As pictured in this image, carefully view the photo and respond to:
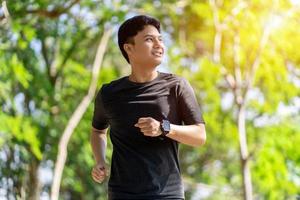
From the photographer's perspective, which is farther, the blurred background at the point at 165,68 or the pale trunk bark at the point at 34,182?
the pale trunk bark at the point at 34,182

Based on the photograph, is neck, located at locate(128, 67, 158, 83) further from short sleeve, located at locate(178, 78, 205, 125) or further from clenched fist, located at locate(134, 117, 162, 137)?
clenched fist, located at locate(134, 117, 162, 137)

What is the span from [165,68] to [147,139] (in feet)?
40.4

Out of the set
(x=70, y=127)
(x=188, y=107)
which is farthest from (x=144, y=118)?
(x=70, y=127)

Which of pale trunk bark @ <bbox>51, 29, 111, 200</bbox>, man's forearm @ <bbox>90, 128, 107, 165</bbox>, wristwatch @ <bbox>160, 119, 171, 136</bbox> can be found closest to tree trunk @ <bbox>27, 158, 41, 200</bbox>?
pale trunk bark @ <bbox>51, 29, 111, 200</bbox>

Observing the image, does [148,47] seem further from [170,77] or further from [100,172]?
[100,172]

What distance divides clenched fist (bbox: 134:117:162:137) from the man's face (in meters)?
0.36

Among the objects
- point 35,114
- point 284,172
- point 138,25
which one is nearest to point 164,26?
point 35,114

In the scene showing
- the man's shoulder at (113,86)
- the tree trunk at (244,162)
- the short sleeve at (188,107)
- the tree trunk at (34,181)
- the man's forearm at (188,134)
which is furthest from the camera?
the tree trunk at (34,181)

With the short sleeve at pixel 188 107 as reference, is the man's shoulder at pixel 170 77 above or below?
above

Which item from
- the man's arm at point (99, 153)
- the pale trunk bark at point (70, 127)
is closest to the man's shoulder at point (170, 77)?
the man's arm at point (99, 153)

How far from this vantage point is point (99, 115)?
2.92 m

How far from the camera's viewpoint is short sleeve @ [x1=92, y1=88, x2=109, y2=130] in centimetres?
287

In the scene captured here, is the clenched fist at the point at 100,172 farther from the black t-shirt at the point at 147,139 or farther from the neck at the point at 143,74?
the neck at the point at 143,74

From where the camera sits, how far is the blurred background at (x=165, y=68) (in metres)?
9.74
